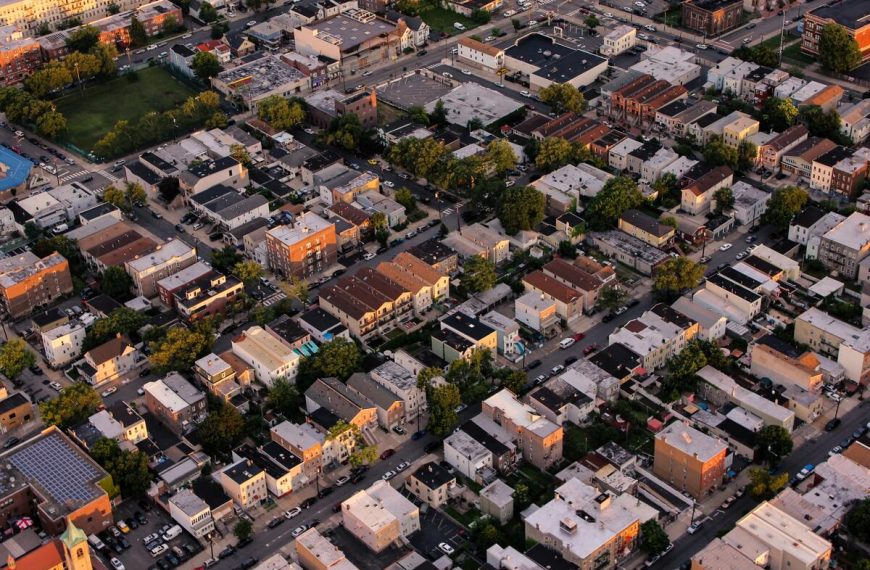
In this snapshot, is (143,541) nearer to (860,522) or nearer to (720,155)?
(860,522)

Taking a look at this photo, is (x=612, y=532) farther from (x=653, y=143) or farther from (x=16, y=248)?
(x=16, y=248)

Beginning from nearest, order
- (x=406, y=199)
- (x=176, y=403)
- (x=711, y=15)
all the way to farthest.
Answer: (x=176, y=403), (x=406, y=199), (x=711, y=15)

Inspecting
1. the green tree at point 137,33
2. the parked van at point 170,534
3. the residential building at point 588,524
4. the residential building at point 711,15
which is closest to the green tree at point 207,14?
the green tree at point 137,33

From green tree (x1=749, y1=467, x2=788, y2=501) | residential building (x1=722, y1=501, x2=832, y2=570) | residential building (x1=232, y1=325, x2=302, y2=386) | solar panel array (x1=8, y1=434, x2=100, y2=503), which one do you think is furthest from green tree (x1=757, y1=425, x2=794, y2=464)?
solar panel array (x1=8, y1=434, x2=100, y2=503)

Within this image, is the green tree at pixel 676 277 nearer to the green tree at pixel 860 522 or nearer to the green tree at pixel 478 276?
the green tree at pixel 478 276

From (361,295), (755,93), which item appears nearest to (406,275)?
(361,295)

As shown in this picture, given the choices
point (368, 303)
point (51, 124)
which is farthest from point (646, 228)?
point (51, 124)

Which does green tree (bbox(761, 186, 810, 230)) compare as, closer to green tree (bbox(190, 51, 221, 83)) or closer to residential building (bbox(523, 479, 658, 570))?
residential building (bbox(523, 479, 658, 570))
